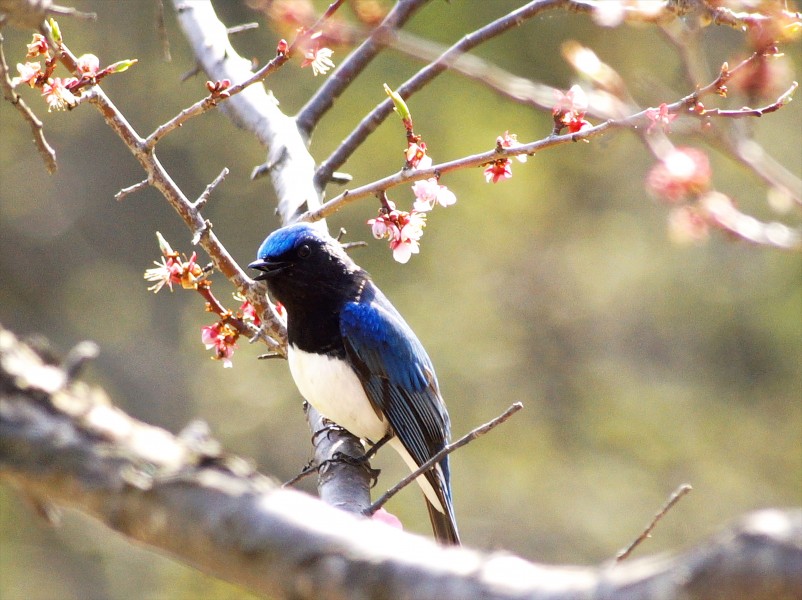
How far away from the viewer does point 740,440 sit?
11.3 metres

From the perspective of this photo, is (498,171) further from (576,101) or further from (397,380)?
(397,380)

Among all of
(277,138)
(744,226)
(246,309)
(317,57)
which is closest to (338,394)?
(246,309)

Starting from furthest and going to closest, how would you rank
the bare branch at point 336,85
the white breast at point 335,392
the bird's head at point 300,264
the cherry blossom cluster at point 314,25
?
the bare branch at point 336,85
the bird's head at point 300,264
the white breast at point 335,392
the cherry blossom cluster at point 314,25

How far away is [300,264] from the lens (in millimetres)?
3852

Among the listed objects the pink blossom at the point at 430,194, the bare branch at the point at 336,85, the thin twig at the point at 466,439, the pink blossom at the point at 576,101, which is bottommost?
the thin twig at the point at 466,439

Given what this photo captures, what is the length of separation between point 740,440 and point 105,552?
715cm

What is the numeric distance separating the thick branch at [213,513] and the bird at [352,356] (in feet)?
7.71

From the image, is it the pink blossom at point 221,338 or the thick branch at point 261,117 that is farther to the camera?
the thick branch at point 261,117

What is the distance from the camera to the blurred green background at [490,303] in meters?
10.6

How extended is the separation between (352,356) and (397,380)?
0.73ft

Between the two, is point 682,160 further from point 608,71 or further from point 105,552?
point 105,552

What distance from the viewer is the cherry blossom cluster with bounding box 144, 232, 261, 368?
3.04m

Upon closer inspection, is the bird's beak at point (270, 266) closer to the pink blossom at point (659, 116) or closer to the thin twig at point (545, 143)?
the thin twig at point (545, 143)

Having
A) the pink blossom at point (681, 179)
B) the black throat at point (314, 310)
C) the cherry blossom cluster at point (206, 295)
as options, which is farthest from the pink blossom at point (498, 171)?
the black throat at point (314, 310)
